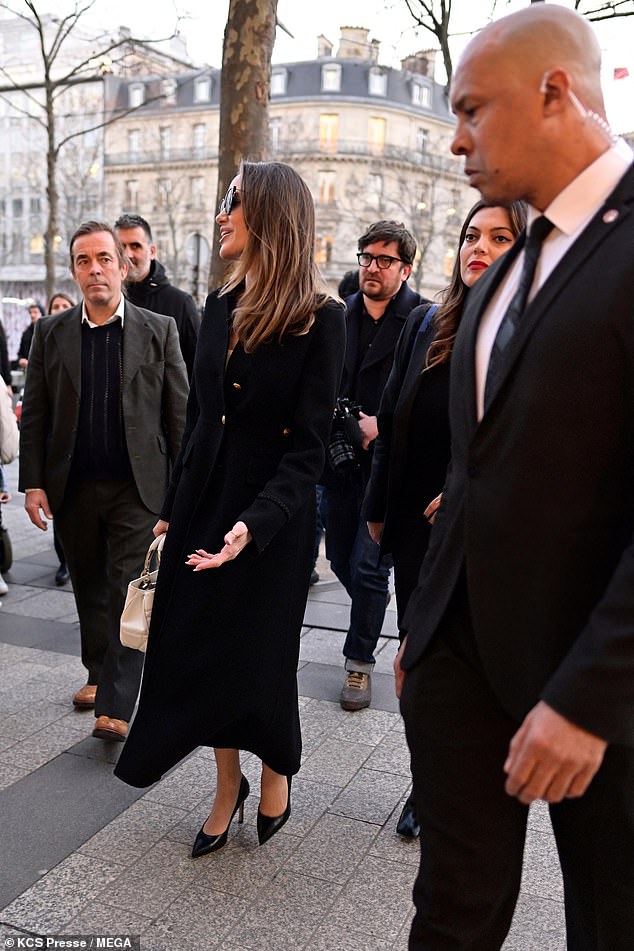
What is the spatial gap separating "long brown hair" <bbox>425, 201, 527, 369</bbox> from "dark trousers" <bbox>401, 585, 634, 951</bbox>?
1459 mm

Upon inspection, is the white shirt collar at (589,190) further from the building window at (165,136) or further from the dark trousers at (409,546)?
the building window at (165,136)

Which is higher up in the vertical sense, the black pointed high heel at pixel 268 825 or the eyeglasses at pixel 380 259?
the eyeglasses at pixel 380 259

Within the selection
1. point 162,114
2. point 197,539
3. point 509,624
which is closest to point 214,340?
point 197,539

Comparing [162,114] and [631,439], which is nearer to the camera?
[631,439]

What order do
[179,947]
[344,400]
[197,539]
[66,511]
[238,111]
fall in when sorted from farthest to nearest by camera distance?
[238,111]
[344,400]
[66,511]
[197,539]
[179,947]

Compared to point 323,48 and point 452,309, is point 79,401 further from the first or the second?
point 323,48

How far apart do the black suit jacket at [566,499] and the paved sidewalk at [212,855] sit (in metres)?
1.49

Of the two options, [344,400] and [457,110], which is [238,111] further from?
[457,110]

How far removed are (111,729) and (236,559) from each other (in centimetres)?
145

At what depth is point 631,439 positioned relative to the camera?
1.56 metres

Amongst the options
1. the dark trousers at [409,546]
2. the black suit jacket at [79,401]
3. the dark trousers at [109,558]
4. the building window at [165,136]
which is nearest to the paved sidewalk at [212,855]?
the dark trousers at [109,558]

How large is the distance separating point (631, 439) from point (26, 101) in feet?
199

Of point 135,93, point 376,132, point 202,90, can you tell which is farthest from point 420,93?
point 135,93

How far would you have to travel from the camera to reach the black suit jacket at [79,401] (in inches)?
166
